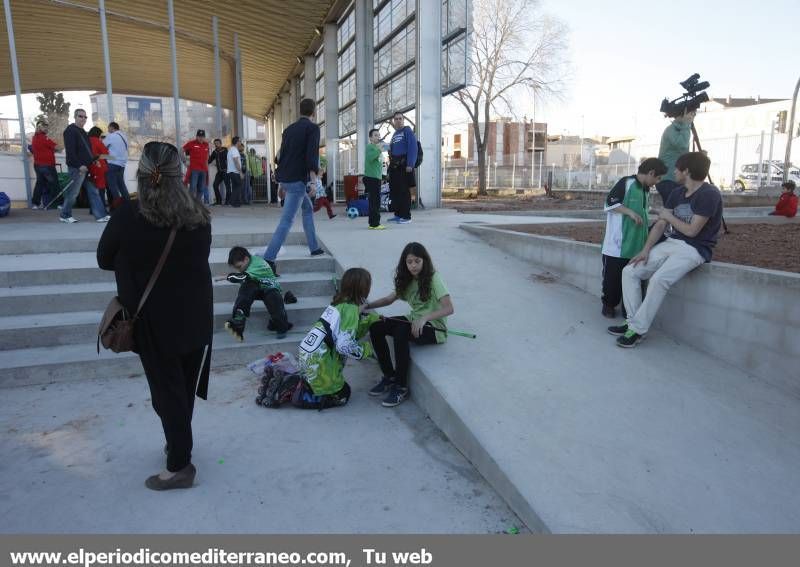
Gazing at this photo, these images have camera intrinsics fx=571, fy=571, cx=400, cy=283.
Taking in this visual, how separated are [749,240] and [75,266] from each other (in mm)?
6998

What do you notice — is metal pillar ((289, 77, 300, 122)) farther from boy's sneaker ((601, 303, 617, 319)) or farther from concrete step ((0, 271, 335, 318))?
boy's sneaker ((601, 303, 617, 319))

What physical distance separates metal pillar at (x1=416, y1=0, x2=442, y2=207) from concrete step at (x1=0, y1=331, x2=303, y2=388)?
836 centimetres

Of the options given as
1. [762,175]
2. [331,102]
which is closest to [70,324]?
[331,102]

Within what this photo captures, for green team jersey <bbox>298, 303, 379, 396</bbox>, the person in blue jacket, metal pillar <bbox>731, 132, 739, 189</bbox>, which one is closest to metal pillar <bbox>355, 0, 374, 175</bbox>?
the person in blue jacket

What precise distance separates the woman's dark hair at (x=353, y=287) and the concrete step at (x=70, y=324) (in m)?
1.50

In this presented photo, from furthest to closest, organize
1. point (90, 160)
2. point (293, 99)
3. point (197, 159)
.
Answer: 1. point (293, 99)
2. point (197, 159)
3. point (90, 160)

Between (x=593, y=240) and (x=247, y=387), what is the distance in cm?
411

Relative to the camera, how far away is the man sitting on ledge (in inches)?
172

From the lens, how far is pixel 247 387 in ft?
14.5

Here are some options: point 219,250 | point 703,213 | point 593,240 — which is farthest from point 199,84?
point 703,213

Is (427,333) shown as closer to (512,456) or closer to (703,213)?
(512,456)

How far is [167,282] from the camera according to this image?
280cm

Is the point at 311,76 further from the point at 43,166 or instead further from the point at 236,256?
the point at 236,256
